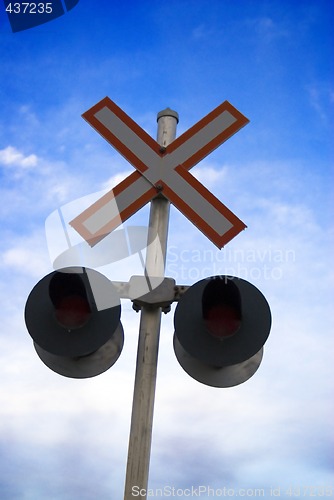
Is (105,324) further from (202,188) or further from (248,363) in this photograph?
(202,188)

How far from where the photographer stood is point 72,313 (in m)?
3.48

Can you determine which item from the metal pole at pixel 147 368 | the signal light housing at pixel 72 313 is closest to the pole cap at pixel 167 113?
the metal pole at pixel 147 368

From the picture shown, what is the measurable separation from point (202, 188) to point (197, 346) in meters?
1.32

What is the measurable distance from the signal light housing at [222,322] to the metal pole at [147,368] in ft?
1.05

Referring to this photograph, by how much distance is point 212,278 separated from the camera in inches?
132

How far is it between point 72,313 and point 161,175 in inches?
51.1

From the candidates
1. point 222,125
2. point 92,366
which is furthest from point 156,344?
point 222,125

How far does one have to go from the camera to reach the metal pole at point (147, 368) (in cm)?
342

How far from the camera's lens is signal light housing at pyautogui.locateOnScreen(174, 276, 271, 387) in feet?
10.6

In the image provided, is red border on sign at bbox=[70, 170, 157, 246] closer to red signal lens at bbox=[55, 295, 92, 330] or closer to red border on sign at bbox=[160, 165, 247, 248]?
red border on sign at bbox=[160, 165, 247, 248]

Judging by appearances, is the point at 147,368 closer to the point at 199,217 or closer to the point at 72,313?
the point at 72,313

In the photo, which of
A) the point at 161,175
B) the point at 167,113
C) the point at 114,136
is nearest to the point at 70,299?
the point at 161,175

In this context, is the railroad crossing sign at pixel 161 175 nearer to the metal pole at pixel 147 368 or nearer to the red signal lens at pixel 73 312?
the metal pole at pixel 147 368

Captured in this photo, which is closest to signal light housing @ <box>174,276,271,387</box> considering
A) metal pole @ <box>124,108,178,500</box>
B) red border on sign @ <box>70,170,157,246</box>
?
metal pole @ <box>124,108,178,500</box>
